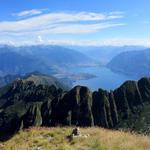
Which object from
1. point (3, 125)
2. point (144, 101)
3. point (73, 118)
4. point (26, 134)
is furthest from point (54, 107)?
point (26, 134)

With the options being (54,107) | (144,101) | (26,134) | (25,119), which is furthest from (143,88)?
(26,134)

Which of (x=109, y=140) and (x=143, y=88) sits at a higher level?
(x=143, y=88)

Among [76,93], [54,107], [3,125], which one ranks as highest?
[76,93]

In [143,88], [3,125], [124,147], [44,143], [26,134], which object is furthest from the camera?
[3,125]

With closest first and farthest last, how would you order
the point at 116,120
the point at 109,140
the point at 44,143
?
the point at 109,140, the point at 44,143, the point at 116,120

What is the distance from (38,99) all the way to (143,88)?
12356 cm

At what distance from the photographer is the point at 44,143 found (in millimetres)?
13156

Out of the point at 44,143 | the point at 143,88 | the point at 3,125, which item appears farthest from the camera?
the point at 3,125

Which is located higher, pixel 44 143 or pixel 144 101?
pixel 144 101

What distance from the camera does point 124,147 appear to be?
10.6m

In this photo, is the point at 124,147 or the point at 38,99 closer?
the point at 124,147

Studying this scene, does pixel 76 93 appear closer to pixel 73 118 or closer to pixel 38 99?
pixel 73 118

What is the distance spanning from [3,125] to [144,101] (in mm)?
129233

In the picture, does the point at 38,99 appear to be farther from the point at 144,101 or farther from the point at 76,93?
the point at 144,101
